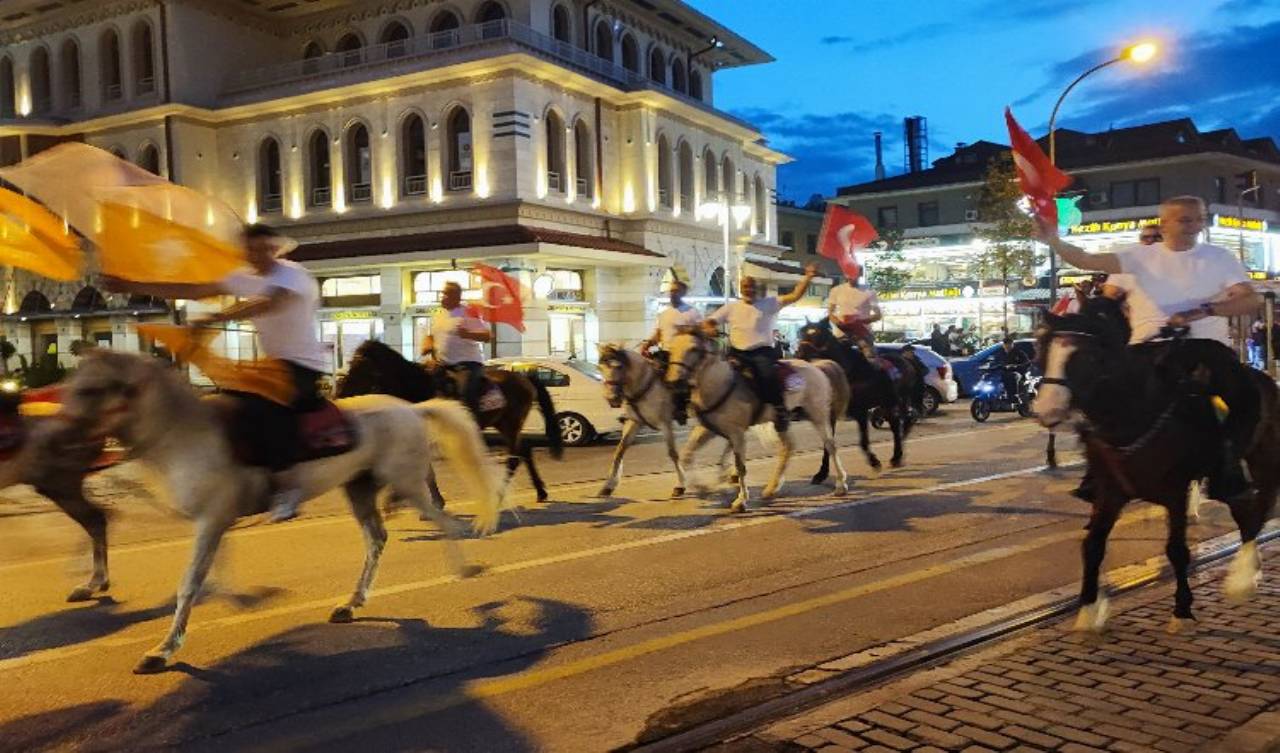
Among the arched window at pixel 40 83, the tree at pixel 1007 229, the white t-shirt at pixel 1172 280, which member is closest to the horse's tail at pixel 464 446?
the white t-shirt at pixel 1172 280

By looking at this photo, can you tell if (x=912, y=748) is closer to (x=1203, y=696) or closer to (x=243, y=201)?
(x=1203, y=696)

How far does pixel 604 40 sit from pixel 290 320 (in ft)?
113

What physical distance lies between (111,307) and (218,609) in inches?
1418

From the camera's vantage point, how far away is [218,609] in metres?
7.00

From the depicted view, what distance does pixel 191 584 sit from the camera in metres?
5.70

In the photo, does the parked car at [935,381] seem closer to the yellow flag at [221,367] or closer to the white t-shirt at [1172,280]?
the white t-shirt at [1172,280]

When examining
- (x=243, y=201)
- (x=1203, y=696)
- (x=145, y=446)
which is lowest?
(x=1203, y=696)

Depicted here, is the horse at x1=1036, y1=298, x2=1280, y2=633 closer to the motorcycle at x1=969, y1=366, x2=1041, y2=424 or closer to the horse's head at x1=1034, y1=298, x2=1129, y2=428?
the horse's head at x1=1034, y1=298, x2=1129, y2=428

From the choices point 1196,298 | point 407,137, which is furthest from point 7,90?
point 1196,298

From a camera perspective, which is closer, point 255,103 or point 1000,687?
point 1000,687

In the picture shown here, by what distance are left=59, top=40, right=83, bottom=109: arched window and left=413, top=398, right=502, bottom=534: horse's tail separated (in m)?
38.7

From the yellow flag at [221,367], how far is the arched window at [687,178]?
113 ft

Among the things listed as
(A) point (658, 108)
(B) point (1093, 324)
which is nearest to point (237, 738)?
(B) point (1093, 324)

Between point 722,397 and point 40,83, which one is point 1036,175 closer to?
point 722,397
